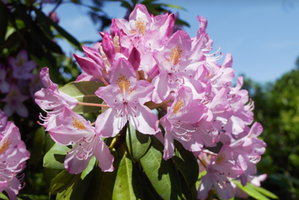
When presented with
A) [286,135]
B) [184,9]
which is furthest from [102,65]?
[286,135]

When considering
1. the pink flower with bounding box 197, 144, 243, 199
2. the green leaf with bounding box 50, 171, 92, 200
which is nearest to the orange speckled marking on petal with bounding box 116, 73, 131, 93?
the green leaf with bounding box 50, 171, 92, 200

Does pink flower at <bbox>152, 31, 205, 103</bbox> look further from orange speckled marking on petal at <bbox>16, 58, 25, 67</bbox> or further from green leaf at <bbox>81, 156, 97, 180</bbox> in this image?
orange speckled marking on petal at <bbox>16, 58, 25, 67</bbox>

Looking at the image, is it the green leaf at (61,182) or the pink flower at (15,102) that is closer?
the green leaf at (61,182)

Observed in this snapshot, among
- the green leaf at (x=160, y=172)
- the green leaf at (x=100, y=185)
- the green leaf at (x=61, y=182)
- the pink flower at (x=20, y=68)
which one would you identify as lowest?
the pink flower at (x=20, y=68)

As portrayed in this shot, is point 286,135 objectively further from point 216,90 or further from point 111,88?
point 111,88

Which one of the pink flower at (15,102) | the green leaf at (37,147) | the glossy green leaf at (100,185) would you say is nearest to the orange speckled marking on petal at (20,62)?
the pink flower at (15,102)

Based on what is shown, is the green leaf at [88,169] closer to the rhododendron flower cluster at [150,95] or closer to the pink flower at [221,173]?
the rhododendron flower cluster at [150,95]

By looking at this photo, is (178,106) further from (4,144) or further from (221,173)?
(4,144)
